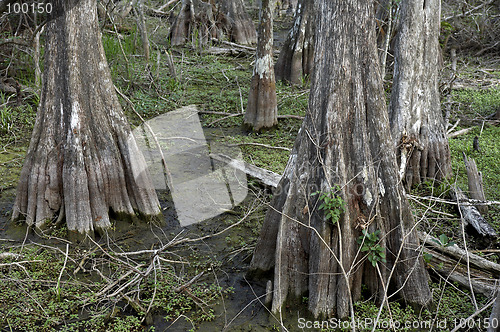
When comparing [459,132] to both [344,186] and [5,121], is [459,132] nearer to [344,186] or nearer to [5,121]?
[344,186]

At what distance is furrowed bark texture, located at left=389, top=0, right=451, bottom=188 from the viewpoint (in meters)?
6.24

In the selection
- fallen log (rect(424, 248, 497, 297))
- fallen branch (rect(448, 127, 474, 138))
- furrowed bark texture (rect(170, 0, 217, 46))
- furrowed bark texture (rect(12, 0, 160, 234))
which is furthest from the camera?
furrowed bark texture (rect(170, 0, 217, 46))

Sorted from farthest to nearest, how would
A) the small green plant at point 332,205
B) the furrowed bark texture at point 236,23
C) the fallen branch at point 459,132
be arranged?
the furrowed bark texture at point 236,23 < the fallen branch at point 459,132 < the small green plant at point 332,205

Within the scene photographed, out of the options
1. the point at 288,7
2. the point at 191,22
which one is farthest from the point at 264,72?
the point at 288,7

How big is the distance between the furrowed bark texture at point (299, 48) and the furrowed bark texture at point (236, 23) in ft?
12.9

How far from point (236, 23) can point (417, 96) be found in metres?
8.84

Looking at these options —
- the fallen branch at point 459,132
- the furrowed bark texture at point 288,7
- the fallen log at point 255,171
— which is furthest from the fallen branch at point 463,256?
the furrowed bark texture at point 288,7

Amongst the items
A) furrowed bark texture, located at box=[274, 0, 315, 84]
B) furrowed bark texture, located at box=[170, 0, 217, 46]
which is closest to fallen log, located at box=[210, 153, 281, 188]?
furrowed bark texture, located at box=[274, 0, 315, 84]

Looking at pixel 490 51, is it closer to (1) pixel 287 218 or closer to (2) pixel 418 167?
(2) pixel 418 167

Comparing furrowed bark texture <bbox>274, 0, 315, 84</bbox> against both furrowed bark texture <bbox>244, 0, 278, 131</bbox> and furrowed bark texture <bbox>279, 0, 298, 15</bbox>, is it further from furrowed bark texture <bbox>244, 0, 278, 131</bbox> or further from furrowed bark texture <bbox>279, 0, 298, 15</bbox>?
furrowed bark texture <bbox>279, 0, 298, 15</bbox>

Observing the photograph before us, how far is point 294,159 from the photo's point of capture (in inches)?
173

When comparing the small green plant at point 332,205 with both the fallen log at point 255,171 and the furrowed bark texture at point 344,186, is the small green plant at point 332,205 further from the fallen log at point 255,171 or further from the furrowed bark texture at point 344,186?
the fallen log at point 255,171

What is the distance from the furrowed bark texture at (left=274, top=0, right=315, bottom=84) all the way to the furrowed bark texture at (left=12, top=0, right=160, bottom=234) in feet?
18.3

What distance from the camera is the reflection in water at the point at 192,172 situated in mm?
6047
